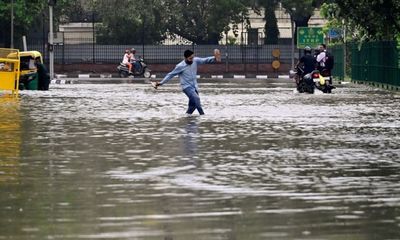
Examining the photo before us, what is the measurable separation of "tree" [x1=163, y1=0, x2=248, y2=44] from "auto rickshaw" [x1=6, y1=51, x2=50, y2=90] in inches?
1334

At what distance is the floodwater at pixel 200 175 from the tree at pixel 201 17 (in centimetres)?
5123

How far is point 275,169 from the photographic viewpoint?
14992mm

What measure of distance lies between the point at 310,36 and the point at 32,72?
97.5 feet

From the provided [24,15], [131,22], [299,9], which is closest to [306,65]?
[24,15]

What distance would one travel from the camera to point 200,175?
14227 millimetres

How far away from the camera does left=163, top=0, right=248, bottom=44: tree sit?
78.9 meters

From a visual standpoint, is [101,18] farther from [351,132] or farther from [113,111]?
[351,132]

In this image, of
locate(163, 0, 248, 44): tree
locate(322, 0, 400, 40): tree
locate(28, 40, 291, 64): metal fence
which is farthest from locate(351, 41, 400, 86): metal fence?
locate(163, 0, 248, 44): tree

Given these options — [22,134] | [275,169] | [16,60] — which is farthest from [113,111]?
[275,169]

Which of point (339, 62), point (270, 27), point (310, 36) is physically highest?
point (270, 27)

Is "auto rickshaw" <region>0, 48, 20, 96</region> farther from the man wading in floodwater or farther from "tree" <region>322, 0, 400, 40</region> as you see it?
"tree" <region>322, 0, 400, 40</region>

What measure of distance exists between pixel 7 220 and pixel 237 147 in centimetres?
821

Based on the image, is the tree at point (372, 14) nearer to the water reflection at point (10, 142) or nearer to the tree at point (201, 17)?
the water reflection at point (10, 142)

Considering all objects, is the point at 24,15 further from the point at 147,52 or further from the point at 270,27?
the point at 270,27
